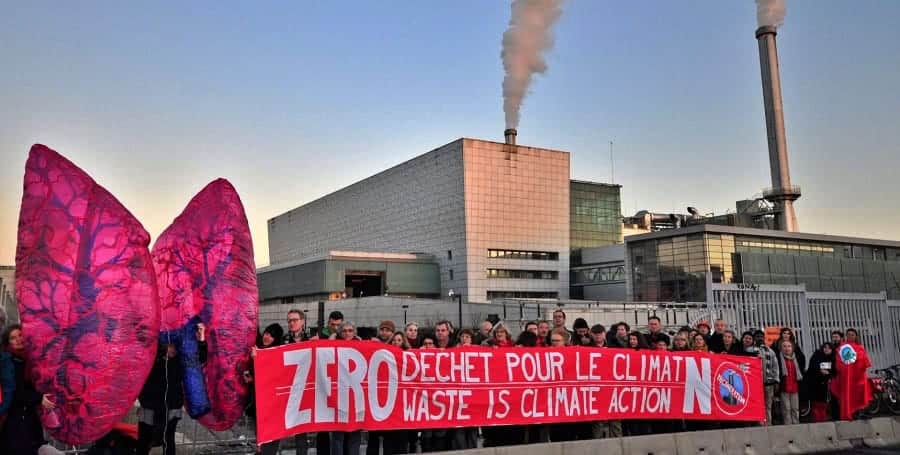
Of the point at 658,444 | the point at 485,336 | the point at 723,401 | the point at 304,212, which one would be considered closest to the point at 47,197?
the point at 485,336

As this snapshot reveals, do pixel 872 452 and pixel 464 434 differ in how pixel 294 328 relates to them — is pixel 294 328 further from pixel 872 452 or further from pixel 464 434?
pixel 872 452

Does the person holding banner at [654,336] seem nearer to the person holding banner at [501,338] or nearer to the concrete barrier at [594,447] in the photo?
the concrete barrier at [594,447]

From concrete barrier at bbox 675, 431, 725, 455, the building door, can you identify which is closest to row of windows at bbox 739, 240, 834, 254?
the building door

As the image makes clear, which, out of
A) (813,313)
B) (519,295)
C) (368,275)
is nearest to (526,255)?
(519,295)

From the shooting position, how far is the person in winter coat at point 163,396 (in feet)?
24.1

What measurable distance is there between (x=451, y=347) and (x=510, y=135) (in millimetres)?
64754

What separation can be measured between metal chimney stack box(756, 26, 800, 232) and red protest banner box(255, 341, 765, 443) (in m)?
62.8

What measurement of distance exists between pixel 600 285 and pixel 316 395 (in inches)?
2561

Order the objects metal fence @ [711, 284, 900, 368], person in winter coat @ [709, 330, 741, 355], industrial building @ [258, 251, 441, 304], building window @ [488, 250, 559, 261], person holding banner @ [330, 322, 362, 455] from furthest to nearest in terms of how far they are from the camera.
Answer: industrial building @ [258, 251, 441, 304] < building window @ [488, 250, 559, 261] < metal fence @ [711, 284, 900, 368] < person in winter coat @ [709, 330, 741, 355] < person holding banner @ [330, 322, 362, 455]

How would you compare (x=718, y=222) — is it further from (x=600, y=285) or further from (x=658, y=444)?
(x=658, y=444)

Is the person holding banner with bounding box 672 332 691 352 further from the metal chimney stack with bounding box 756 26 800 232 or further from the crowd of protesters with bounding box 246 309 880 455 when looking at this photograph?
the metal chimney stack with bounding box 756 26 800 232

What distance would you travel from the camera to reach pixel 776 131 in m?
65.9

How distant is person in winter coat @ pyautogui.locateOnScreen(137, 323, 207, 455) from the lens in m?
7.34

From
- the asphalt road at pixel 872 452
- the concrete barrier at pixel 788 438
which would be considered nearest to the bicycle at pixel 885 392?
the asphalt road at pixel 872 452
